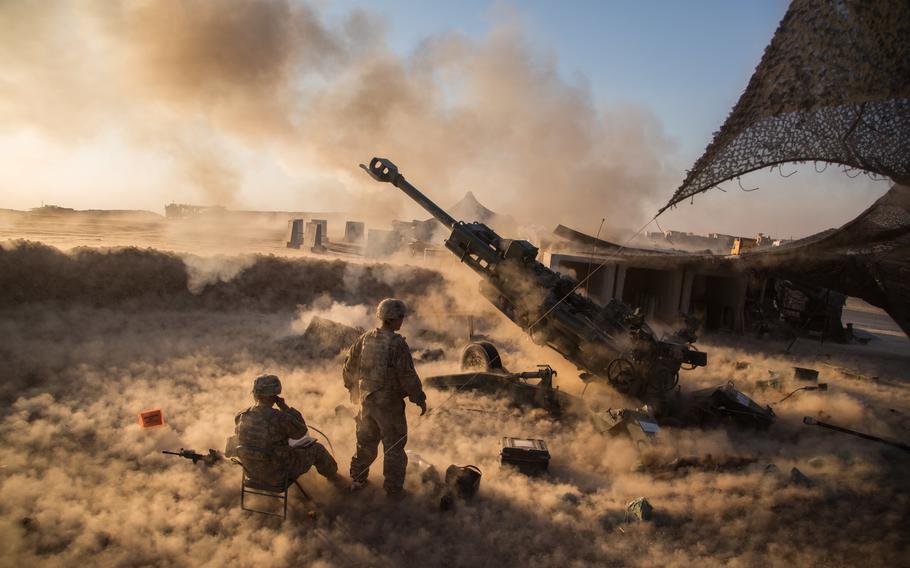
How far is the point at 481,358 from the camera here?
8859mm

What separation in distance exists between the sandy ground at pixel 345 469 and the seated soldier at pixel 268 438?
469mm

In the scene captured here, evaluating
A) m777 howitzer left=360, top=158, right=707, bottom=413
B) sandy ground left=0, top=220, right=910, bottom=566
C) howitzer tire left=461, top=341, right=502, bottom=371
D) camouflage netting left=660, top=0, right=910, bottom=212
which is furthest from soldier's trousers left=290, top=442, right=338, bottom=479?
camouflage netting left=660, top=0, right=910, bottom=212

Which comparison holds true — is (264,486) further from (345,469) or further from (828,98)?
(828,98)

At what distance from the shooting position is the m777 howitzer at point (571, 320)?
284 inches

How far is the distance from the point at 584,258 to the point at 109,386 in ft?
37.6

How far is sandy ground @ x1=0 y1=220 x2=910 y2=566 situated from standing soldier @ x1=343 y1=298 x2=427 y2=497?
0.34 m

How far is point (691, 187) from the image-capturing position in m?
5.83

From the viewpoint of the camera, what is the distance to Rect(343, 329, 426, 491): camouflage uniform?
4.89m

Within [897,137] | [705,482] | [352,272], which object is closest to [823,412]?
[705,482]

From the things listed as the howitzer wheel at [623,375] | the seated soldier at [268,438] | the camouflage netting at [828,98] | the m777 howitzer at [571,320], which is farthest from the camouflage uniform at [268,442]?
the camouflage netting at [828,98]

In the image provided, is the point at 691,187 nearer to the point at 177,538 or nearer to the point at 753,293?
the point at 177,538

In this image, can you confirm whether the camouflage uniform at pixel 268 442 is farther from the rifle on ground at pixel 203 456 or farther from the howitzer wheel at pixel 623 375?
the howitzer wheel at pixel 623 375

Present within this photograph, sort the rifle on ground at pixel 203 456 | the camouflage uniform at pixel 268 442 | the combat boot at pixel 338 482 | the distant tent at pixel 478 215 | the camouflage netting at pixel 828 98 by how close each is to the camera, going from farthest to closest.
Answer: the distant tent at pixel 478 215 → the rifle on ground at pixel 203 456 → the combat boot at pixel 338 482 → the camouflage uniform at pixel 268 442 → the camouflage netting at pixel 828 98

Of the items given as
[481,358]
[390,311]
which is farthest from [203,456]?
[481,358]
